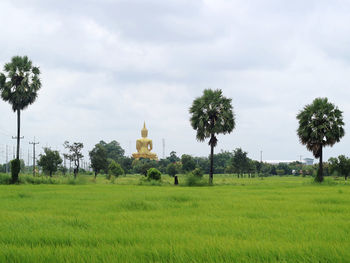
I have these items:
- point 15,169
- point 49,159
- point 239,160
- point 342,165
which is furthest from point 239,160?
point 15,169

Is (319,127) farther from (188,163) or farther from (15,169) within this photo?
(188,163)

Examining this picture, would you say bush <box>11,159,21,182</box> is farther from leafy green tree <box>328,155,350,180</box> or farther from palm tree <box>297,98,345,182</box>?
leafy green tree <box>328,155,350,180</box>

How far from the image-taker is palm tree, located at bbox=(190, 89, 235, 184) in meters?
44.3

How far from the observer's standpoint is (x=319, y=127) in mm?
43219

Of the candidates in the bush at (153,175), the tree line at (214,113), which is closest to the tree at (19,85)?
the tree line at (214,113)

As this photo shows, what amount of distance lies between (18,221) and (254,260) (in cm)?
731

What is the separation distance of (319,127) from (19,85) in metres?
33.4

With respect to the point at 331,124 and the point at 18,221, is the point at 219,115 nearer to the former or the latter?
the point at 331,124

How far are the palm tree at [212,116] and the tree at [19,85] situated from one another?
18.3 m

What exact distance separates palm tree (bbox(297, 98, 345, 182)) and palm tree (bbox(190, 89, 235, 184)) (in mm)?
8164

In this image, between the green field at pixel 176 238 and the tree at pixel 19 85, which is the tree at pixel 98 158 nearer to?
the tree at pixel 19 85

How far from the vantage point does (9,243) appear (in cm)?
812

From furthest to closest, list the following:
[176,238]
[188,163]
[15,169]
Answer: [188,163] → [15,169] → [176,238]

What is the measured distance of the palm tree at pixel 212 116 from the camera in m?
44.3
